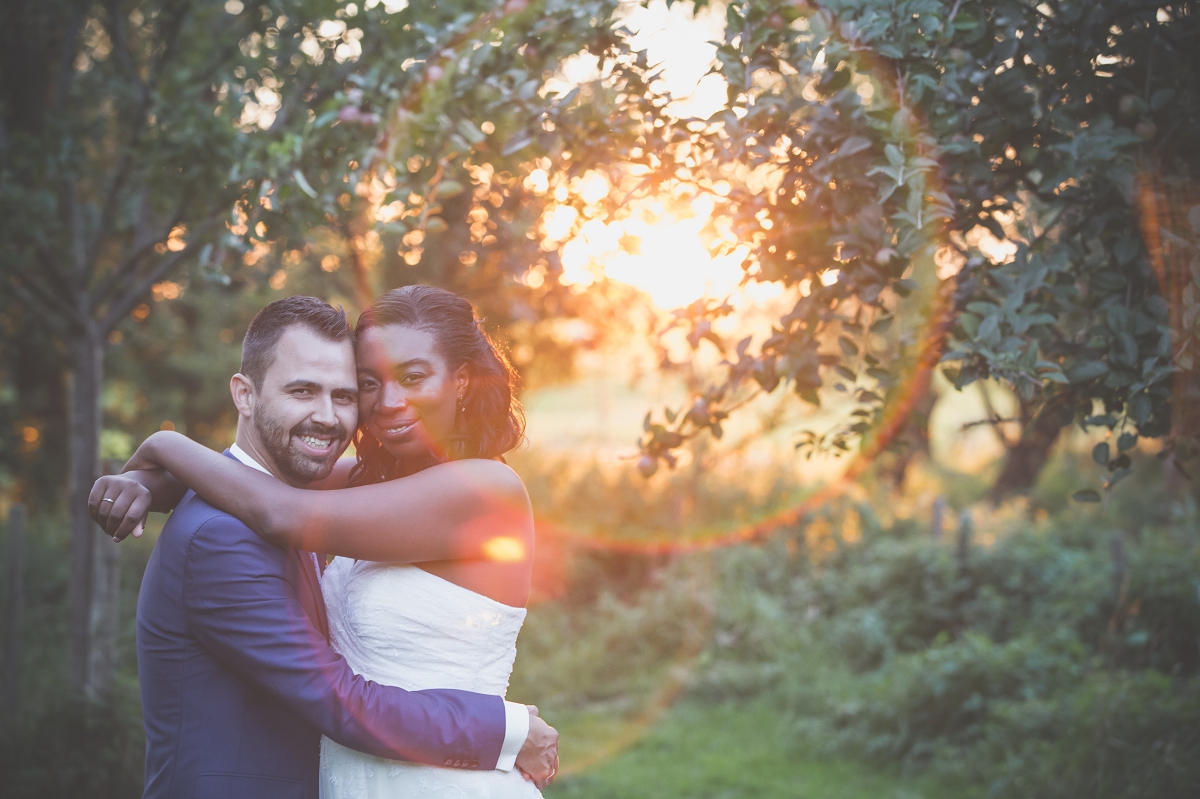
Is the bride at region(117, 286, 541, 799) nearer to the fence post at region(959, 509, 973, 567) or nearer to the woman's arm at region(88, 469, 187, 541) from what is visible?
the woman's arm at region(88, 469, 187, 541)

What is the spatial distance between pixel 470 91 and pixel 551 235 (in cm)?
150

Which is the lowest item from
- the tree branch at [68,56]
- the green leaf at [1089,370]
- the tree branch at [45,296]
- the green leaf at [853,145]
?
the green leaf at [1089,370]

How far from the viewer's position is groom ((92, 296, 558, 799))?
2047 mm

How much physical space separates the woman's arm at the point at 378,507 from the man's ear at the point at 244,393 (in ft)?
0.50

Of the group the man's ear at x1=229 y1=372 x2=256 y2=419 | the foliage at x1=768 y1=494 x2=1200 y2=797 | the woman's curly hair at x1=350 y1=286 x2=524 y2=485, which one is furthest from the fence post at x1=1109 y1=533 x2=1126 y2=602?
the man's ear at x1=229 y1=372 x2=256 y2=419

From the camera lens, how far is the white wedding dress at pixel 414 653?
222cm

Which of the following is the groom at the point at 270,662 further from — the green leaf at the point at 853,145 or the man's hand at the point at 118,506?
the green leaf at the point at 853,145

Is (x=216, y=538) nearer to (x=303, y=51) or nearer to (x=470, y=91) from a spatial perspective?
(x=470, y=91)

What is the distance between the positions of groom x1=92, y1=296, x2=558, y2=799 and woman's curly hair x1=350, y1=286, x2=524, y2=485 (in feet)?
0.85

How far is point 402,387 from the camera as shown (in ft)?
8.21

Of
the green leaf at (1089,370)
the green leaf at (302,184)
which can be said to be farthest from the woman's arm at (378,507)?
the green leaf at (1089,370)

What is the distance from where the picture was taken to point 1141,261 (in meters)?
2.57

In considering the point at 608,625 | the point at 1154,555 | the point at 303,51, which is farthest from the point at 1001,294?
the point at 608,625

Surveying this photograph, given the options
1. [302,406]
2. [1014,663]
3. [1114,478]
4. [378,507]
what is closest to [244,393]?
[302,406]
